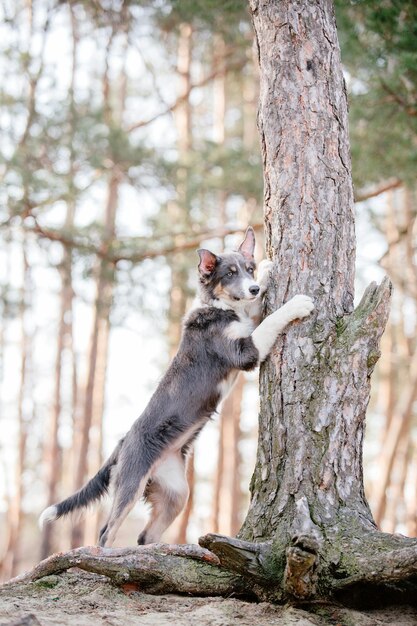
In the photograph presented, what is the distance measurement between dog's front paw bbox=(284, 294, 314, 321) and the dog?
47 centimetres

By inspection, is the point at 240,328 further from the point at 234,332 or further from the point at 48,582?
the point at 48,582

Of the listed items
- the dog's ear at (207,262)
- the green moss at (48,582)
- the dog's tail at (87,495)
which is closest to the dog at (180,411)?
the dog's tail at (87,495)

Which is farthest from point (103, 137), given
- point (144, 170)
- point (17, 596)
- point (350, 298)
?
point (17, 596)

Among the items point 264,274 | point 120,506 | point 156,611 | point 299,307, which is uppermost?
point 264,274

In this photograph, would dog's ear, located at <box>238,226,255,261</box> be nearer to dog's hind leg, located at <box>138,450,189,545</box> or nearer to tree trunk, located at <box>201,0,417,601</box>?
tree trunk, located at <box>201,0,417,601</box>

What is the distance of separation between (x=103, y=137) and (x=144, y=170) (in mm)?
997

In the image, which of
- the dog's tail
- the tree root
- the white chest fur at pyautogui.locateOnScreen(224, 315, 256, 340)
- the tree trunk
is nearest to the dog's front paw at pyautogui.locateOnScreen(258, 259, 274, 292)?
the tree trunk

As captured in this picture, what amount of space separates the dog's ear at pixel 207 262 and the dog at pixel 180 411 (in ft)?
0.49

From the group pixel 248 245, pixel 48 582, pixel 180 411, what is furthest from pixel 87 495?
pixel 248 245

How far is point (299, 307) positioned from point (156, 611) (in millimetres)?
1992

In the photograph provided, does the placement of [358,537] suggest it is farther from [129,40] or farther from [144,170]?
[129,40]

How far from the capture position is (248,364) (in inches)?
203

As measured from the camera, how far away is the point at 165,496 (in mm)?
5723

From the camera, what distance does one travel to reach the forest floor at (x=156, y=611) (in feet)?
12.3
